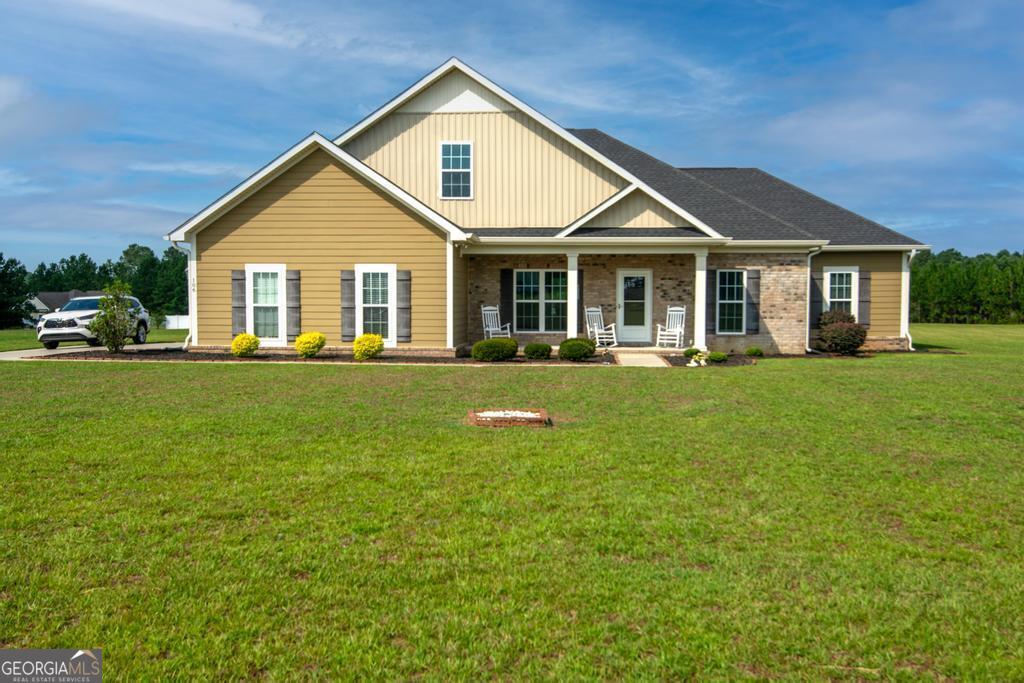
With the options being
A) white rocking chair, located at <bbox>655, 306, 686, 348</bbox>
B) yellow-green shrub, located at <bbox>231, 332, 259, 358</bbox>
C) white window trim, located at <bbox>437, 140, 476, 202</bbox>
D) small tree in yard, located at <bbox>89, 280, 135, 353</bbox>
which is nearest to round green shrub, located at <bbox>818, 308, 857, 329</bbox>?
white rocking chair, located at <bbox>655, 306, 686, 348</bbox>

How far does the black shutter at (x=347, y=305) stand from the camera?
1772cm

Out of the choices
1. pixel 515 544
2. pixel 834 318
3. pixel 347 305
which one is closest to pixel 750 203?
pixel 834 318

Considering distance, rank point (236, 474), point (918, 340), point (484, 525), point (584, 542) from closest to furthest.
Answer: point (584, 542) → point (484, 525) → point (236, 474) → point (918, 340)

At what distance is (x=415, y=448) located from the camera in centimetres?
725

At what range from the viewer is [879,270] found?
69.0 feet

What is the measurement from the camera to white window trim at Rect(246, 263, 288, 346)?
58.6ft

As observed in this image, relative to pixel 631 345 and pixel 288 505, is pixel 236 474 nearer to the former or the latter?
pixel 288 505

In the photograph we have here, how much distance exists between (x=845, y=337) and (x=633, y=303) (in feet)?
18.2

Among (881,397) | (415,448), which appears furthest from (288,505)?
(881,397)

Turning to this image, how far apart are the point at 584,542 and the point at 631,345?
15.5 meters

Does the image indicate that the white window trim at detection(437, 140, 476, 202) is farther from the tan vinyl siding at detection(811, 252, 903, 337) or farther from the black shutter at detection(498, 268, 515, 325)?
the tan vinyl siding at detection(811, 252, 903, 337)

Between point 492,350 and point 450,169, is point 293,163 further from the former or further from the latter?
point 492,350

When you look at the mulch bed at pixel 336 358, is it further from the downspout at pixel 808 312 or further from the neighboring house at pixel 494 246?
the downspout at pixel 808 312

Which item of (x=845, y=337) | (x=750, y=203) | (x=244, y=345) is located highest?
(x=750, y=203)
